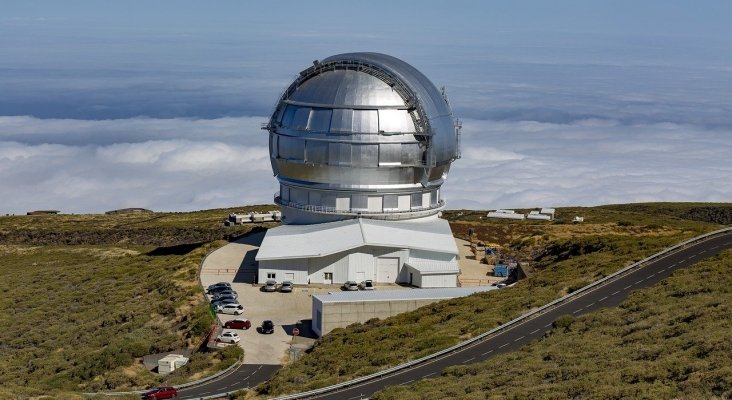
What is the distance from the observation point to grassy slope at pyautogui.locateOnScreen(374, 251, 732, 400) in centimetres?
2291

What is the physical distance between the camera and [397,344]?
35.7 metres

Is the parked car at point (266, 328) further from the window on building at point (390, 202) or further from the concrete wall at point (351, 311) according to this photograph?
the window on building at point (390, 202)

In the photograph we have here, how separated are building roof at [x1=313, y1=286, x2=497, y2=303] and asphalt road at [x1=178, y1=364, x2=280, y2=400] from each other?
17.5 feet

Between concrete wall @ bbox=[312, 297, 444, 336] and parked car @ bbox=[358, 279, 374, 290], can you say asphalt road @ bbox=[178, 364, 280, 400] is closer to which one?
concrete wall @ bbox=[312, 297, 444, 336]

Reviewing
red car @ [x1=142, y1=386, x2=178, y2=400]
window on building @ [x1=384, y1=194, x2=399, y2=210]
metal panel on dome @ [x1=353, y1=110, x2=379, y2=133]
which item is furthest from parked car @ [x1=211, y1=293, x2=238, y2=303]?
red car @ [x1=142, y1=386, x2=178, y2=400]

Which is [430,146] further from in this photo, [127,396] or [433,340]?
[127,396]

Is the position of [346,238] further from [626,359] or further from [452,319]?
[626,359]

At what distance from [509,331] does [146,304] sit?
63.4ft

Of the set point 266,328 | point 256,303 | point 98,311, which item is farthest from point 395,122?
point 98,311

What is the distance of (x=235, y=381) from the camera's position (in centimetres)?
3512

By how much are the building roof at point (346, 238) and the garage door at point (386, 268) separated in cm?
79

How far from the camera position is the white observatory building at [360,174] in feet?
161

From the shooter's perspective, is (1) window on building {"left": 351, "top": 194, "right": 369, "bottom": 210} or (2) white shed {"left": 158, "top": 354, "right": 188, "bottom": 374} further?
(1) window on building {"left": 351, "top": 194, "right": 369, "bottom": 210}

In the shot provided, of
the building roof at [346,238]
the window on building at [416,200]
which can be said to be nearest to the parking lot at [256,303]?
the building roof at [346,238]
